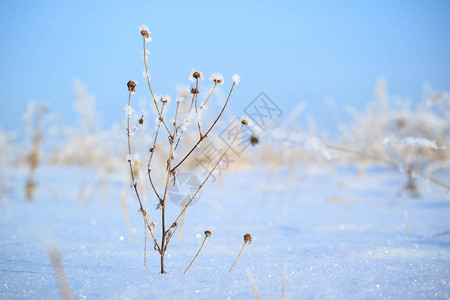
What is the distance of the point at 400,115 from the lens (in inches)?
203

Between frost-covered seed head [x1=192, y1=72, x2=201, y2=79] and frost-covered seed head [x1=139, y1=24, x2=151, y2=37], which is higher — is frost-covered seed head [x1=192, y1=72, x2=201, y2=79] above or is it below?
below

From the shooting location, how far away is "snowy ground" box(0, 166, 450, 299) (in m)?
0.99

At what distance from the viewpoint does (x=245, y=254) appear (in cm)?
142

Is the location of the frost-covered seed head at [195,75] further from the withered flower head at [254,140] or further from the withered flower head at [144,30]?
the withered flower head at [254,140]

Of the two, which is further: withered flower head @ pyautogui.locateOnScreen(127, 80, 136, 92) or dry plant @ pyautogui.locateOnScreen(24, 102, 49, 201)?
dry plant @ pyautogui.locateOnScreen(24, 102, 49, 201)

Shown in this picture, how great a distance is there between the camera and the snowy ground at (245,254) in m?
0.99

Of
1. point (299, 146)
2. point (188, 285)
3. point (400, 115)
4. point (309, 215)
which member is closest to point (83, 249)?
point (188, 285)

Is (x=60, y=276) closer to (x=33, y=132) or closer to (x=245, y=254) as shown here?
(x=245, y=254)

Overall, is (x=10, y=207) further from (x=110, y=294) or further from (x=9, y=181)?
(x=110, y=294)

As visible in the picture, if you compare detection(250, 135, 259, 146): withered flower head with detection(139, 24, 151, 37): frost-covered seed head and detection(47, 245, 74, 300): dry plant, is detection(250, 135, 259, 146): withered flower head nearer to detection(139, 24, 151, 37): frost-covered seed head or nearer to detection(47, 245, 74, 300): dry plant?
detection(139, 24, 151, 37): frost-covered seed head

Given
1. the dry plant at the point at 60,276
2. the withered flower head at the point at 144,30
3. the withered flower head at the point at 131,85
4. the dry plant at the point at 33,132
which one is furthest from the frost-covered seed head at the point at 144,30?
the dry plant at the point at 33,132

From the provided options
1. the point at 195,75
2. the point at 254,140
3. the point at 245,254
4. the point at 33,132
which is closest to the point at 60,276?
the point at 245,254

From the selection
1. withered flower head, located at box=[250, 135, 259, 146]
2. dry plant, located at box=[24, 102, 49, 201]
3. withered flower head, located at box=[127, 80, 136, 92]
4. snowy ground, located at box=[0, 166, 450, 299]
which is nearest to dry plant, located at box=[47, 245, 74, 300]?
snowy ground, located at box=[0, 166, 450, 299]

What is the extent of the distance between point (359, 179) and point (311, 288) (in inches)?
213
